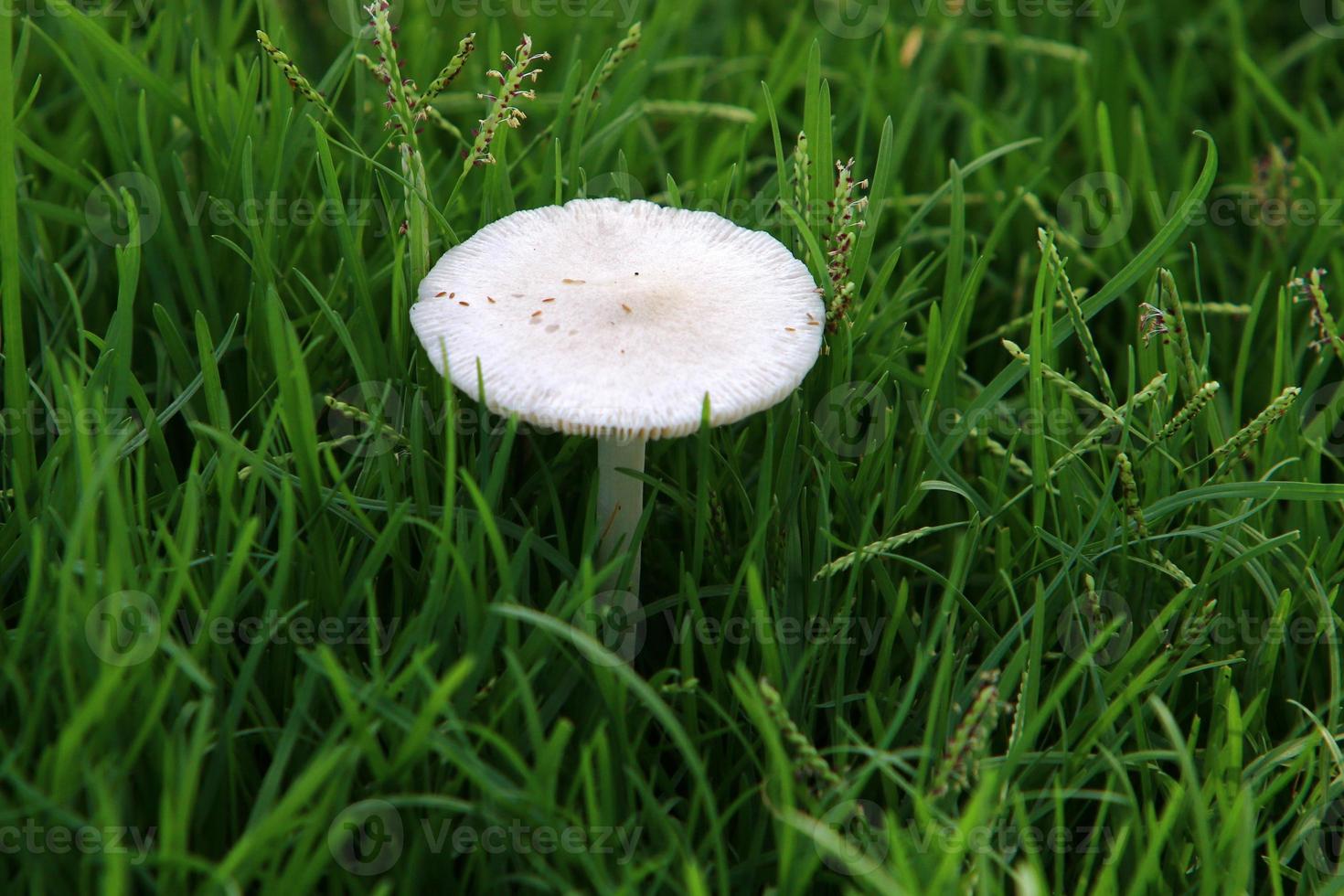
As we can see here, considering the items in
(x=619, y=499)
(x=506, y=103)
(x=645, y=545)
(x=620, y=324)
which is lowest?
(x=645, y=545)

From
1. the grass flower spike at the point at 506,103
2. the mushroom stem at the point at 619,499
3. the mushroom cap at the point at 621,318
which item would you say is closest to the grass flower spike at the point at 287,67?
the grass flower spike at the point at 506,103

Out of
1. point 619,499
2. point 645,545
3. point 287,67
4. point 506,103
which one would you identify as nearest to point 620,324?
point 619,499

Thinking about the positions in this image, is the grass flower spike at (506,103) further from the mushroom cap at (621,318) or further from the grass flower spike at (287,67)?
the grass flower spike at (287,67)

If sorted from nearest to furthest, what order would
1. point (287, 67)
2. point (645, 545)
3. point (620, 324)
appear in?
point (620, 324), point (287, 67), point (645, 545)

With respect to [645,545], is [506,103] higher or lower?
higher

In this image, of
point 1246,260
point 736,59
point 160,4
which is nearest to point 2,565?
point 160,4

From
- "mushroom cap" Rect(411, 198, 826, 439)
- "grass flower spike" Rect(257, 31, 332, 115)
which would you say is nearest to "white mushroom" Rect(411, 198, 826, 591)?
"mushroom cap" Rect(411, 198, 826, 439)

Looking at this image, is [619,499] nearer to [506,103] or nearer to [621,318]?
[621,318]

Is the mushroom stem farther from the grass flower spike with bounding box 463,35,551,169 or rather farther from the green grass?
the grass flower spike with bounding box 463,35,551,169
